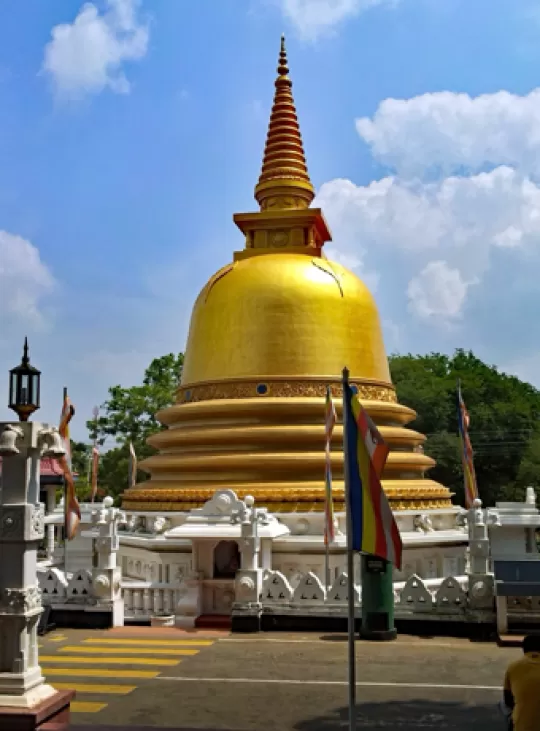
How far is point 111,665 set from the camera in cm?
1335

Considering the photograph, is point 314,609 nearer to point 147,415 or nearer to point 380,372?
point 380,372

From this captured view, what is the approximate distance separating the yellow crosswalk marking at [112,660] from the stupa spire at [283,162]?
55.4 feet

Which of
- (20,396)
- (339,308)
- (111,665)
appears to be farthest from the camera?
(339,308)

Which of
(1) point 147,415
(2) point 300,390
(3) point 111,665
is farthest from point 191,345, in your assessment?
(1) point 147,415

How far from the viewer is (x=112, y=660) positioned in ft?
45.1

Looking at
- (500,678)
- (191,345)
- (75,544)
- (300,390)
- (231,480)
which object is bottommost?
(500,678)

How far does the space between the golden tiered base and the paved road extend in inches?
232

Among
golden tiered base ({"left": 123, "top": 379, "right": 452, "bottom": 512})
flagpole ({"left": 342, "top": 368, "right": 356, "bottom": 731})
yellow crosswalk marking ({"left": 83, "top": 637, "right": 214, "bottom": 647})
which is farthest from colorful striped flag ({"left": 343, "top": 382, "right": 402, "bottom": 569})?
golden tiered base ({"left": 123, "top": 379, "right": 452, "bottom": 512})

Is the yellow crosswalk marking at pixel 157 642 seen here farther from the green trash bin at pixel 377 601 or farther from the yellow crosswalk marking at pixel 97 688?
the yellow crosswalk marking at pixel 97 688

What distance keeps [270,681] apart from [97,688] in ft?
8.02

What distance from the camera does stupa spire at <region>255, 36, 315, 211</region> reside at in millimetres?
27312

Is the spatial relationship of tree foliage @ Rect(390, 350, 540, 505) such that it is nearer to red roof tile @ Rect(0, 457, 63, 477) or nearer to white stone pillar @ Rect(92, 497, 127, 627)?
red roof tile @ Rect(0, 457, 63, 477)

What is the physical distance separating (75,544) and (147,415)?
71.6ft

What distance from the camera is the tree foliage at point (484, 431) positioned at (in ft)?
163
